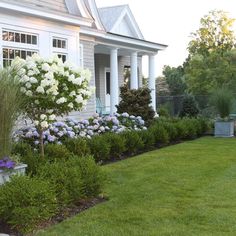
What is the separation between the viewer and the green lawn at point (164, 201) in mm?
4383

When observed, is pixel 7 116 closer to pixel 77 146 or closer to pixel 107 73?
pixel 77 146

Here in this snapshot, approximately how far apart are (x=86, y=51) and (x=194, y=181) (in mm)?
6971

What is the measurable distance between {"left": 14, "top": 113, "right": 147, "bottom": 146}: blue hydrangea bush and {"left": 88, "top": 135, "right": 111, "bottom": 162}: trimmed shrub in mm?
322

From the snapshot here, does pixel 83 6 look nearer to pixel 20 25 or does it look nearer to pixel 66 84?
pixel 20 25

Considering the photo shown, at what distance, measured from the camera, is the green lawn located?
14.4ft

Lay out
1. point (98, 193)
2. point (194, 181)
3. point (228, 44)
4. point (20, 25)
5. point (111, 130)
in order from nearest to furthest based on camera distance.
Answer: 1. point (98, 193)
2. point (194, 181)
3. point (20, 25)
4. point (111, 130)
5. point (228, 44)

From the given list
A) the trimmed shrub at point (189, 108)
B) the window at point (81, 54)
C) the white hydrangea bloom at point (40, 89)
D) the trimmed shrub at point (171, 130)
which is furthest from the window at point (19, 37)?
the trimmed shrub at point (189, 108)

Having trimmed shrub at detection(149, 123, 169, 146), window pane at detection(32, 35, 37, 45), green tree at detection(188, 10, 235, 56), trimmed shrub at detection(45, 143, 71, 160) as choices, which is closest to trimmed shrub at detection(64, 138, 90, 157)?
trimmed shrub at detection(45, 143, 71, 160)

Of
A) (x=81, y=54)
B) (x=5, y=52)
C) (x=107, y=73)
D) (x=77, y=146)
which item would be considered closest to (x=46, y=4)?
(x=81, y=54)

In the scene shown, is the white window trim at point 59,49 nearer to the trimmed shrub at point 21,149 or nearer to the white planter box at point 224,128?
the trimmed shrub at point 21,149

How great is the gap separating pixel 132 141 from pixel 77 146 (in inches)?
86.4

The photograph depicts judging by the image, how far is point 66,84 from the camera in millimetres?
6020

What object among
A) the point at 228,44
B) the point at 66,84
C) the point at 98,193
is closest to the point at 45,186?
the point at 98,193

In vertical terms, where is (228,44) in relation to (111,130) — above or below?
above
